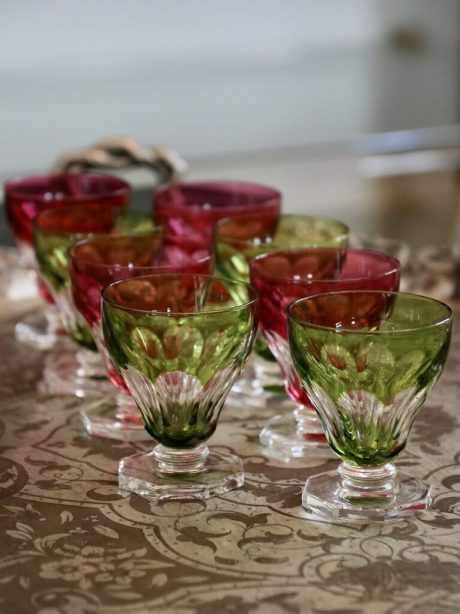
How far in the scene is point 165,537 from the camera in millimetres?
684

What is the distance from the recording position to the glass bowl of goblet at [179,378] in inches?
28.5

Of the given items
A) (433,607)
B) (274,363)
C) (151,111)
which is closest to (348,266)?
(274,363)

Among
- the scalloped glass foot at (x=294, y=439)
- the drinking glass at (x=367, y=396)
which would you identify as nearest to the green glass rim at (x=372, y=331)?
the drinking glass at (x=367, y=396)

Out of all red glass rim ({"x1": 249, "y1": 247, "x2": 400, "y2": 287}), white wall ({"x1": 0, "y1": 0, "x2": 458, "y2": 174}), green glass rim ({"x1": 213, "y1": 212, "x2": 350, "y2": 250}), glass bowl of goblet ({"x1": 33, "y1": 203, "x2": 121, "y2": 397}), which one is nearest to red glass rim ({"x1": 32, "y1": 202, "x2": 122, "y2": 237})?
glass bowl of goblet ({"x1": 33, "y1": 203, "x2": 121, "y2": 397})

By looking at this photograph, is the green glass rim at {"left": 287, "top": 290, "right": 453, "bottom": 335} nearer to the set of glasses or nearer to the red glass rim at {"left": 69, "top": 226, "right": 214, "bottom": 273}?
the set of glasses

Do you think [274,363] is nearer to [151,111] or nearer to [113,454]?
[113,454]

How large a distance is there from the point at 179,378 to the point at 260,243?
23 cm

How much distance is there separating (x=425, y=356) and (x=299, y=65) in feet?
9.30

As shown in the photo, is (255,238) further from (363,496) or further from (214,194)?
(363,496)

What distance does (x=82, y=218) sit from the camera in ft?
3.43

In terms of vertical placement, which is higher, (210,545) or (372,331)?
(372,331)

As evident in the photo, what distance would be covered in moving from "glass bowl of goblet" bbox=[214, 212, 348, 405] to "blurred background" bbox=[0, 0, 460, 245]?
1.70 metres

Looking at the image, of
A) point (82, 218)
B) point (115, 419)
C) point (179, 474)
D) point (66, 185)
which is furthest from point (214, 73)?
point (179, 474)

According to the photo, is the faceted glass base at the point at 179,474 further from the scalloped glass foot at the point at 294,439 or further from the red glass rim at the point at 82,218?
the red glass rim at the point at 82,218
